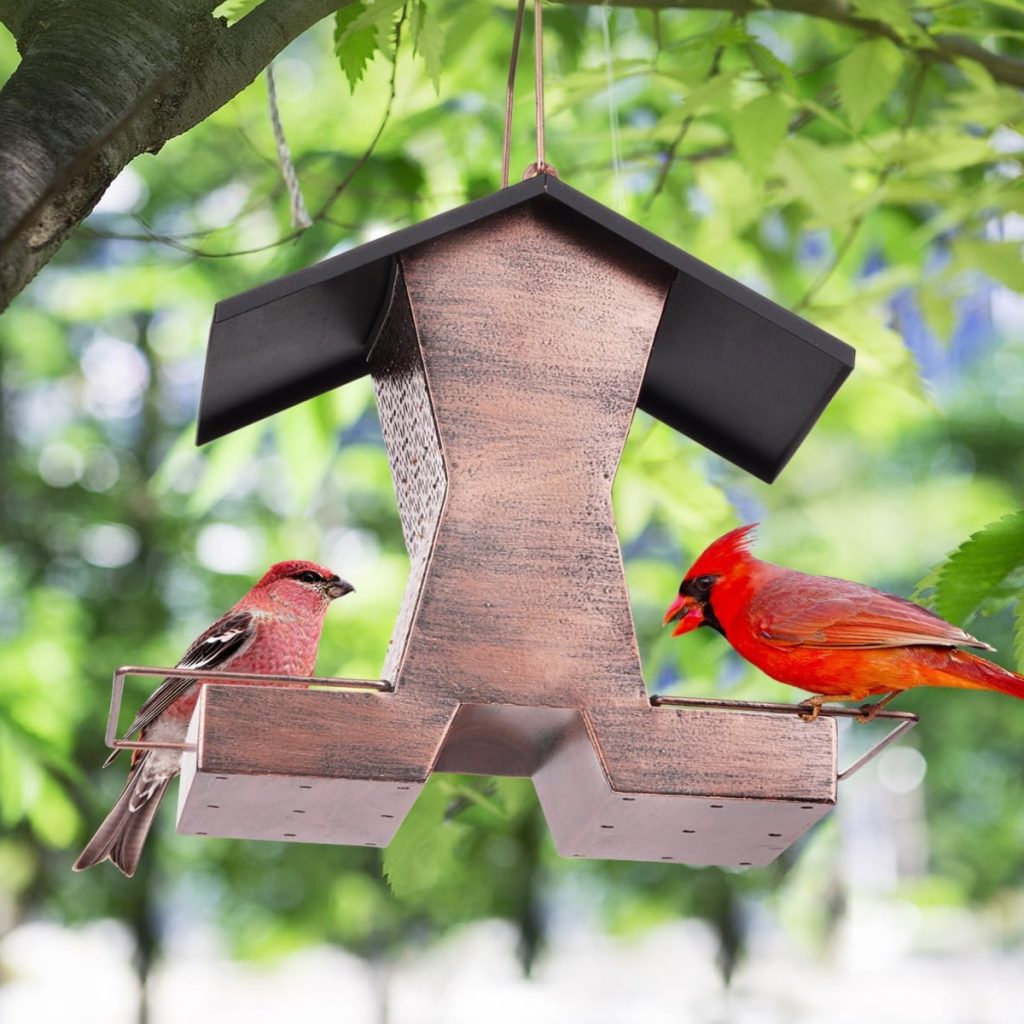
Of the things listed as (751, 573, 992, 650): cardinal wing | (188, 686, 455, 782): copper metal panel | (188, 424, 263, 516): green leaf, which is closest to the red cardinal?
(188, 686, 455, 782): copper metal panel

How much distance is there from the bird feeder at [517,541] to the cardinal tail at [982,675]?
24cm

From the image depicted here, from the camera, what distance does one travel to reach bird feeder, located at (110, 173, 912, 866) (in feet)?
6.03

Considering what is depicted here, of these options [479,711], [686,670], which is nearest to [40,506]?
[686,670]

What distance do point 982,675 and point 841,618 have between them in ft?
0.70

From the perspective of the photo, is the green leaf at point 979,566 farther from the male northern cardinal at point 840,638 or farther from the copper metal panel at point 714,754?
the copper metal panel at point 714,754

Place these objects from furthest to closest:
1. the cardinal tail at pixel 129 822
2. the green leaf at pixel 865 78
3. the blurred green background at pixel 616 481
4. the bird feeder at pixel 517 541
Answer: the blurred green background at pixel 616 481, the green leaf at pixel 865 78, the cardinal tail at pixel 129 822, the bird feeder at pixel 517 541

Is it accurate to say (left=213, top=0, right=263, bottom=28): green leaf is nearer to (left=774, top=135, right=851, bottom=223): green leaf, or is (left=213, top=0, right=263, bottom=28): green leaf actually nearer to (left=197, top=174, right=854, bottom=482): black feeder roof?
(left=197, top=174, right=854, bottom=482): black feeder roof

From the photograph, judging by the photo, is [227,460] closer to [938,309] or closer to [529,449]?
[529,449]

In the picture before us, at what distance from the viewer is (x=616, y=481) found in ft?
11.3

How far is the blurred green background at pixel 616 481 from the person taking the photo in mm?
3117

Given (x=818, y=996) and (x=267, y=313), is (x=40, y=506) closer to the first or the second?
(x=818, y=996)

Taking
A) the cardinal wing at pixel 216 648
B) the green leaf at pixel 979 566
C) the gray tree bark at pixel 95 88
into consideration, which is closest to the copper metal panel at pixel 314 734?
the cardinal wing at pixel 216 648

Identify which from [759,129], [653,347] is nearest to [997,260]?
[759,129]

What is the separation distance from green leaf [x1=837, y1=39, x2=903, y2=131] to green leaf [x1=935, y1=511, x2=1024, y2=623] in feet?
3.88
